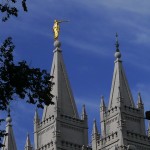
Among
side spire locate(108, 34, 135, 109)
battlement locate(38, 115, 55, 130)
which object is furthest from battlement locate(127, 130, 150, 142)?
battlement locate(38, 115, 55, 130)

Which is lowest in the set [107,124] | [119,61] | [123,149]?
[123,149]

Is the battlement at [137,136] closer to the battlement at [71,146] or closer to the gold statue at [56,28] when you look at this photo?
the battlement at [71,146]

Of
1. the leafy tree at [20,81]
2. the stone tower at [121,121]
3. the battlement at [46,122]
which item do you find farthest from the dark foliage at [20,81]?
the battlement at [46,122]

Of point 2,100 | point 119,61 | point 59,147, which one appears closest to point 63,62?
point 119,61

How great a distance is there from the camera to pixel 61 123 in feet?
253

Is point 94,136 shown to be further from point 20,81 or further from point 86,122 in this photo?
point 20,81

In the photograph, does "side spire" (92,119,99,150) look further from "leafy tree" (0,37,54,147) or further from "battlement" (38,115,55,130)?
"leafy tree" (0,37,54,147)

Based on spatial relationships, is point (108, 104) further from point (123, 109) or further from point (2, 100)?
point (2, 100)

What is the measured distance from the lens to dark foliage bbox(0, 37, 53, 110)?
22.8 metres

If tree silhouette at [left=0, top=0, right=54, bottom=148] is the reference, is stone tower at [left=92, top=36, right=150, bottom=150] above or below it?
above

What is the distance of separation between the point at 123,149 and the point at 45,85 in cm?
4911

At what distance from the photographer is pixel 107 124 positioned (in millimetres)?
77312

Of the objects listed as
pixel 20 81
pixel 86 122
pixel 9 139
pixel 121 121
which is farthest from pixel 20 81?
pixel 9 139

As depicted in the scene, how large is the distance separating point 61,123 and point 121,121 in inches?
294
